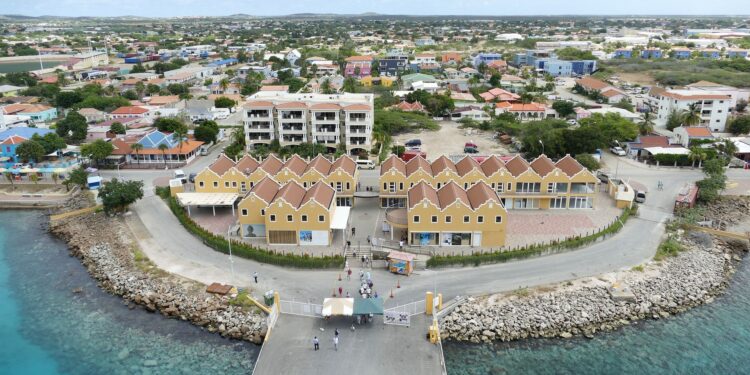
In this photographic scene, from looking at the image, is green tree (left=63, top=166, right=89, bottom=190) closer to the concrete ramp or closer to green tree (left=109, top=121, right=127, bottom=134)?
green tree (left=109, top=121, right=127, bottom=134)

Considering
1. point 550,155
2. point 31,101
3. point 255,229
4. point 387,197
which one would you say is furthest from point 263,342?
point 31,101

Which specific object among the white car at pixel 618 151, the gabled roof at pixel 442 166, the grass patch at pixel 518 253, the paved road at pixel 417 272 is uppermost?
the gabled roof at pixel 442 166

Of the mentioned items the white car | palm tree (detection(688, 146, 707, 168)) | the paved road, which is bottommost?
the paved road

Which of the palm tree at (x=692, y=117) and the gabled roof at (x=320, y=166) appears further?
the palm tree at (x=692, y=117)

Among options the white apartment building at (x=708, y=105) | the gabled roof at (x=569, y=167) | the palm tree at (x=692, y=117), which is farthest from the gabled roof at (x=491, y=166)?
the white apartment building at (x=708, y=105)

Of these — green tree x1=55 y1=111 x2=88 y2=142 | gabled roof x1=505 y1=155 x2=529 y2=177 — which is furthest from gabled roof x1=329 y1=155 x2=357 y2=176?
green tree x1=55 y1=111 x2=88 y2=142

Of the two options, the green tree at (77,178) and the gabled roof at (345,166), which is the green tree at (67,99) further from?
the gabled roof at (345,166)

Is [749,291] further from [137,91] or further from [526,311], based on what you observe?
[137,91]
